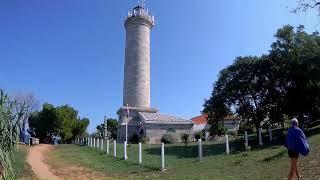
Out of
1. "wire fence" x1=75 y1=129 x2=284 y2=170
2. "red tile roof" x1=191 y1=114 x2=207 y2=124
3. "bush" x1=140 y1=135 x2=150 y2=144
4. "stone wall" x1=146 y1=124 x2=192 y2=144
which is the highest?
"red tile roof" x1=191 y1=114 x2=207 y2=124

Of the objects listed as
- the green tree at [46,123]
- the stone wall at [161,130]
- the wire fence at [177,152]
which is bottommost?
the wire fence at [177,152]

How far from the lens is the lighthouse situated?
55.7m

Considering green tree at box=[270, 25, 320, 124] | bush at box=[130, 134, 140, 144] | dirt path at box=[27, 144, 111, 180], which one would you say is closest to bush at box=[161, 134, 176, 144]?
bush at box=[130, 134, 140, 144]

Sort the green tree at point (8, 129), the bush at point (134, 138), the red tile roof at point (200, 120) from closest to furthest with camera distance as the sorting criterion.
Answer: the green tree at point (8, 129), the bush at point (134, 138), the red tile roof at point (200, 120)

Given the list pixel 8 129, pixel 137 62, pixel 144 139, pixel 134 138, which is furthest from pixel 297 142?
pixel 137 62

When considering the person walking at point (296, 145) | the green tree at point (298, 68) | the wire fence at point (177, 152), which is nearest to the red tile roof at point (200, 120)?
the wire fence at point (177, 152)

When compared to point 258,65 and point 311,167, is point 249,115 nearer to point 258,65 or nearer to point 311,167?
point 258,65

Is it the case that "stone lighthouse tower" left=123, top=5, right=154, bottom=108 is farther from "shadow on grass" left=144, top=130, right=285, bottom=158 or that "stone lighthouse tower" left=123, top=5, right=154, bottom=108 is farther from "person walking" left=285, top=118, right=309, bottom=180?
"person walking" left=285, top=118, right=309, bottom=180

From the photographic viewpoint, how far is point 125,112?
5769cm

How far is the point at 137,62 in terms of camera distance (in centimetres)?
6003

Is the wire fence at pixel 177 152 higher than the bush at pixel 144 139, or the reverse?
the bush at pixel 144 139

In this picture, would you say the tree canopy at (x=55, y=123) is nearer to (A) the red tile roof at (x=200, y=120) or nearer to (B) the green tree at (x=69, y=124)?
(B) the green tree at (x=69, y=124)

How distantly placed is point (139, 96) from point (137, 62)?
15.3ft

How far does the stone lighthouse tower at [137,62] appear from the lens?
59375 millimetres
